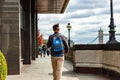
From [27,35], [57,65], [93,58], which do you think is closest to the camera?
[57,65]

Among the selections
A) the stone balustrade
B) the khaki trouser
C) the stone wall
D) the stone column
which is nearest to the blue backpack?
the khaki trouser

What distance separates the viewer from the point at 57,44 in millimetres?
11711

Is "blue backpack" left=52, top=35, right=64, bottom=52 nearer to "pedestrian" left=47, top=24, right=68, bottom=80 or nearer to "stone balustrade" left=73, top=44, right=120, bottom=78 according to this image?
"pedestrian" left=47, top=24, right=68, bottom=80

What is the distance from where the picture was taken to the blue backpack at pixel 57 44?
1169 centimetres

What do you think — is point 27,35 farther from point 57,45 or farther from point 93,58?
point 57,45

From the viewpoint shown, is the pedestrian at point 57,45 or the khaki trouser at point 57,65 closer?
the pedestrian at point 57,45

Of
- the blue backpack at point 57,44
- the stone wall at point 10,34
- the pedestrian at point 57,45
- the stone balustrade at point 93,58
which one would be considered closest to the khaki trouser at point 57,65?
the pedestrian at point 57,45

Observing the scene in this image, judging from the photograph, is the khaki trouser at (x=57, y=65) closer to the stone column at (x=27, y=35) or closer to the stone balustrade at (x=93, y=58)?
the stone balustrade at (x=93, y=58)

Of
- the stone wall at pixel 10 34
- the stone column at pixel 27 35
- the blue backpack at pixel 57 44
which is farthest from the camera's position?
the stone column at pixel 27 35

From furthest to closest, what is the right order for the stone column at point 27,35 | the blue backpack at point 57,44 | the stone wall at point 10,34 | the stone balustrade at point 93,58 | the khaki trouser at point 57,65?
the stone column at point 27,35
the stone wall at point 10,34
the stone balustrade at point 93,58
the khaki trouser at point 57,65
the blue backpack at point 57,44

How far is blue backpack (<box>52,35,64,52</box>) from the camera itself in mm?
11688

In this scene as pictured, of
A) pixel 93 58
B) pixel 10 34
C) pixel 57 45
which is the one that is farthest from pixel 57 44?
pixel 93 58

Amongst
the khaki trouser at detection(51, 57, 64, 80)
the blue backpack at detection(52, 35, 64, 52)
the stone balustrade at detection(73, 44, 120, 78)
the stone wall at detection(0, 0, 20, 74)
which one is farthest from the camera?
the stone wall at detection(0, 0, 20, 74)

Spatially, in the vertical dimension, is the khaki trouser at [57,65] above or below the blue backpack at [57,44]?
below
